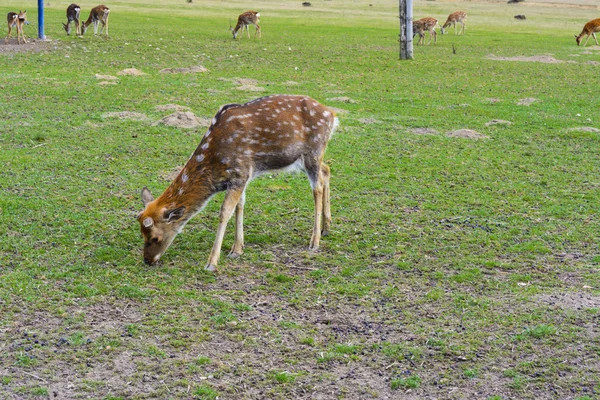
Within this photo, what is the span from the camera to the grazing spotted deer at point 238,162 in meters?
7.45

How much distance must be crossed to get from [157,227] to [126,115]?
7012mm

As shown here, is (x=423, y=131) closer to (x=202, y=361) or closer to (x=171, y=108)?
(x=171, y=108)

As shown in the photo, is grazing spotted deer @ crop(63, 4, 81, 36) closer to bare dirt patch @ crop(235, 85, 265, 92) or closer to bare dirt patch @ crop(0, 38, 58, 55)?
bare dirt patch @ crop(0, 38, 58, 55)

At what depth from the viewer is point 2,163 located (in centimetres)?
Result: 1070

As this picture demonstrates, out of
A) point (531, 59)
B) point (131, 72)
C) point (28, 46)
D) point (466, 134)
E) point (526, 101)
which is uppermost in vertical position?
point (28, 46)

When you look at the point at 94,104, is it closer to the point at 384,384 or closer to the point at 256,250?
the point at 256,250

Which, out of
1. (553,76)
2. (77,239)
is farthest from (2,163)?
(553,76)

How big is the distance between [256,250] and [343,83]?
11.5 metres

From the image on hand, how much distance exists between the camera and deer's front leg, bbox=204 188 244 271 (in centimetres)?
743

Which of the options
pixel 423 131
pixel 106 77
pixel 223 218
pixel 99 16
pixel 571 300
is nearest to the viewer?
pixel 571 300

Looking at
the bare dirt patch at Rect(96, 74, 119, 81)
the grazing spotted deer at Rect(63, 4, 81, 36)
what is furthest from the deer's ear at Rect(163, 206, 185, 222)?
the grazing spotted deer at Rect(63, 4, 81, 36)

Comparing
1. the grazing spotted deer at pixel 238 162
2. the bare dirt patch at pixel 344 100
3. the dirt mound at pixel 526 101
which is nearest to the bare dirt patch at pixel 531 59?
the dirt mound at pixel 526 101

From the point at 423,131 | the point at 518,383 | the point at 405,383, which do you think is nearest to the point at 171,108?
the point at 423,131

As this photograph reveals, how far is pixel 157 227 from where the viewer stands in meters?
7.37
